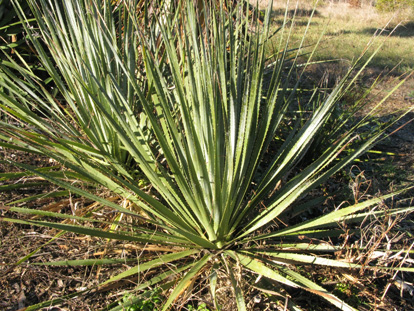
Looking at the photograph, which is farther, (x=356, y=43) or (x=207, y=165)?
(x=356, y=43)

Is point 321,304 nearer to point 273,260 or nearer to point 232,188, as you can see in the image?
point 273,260

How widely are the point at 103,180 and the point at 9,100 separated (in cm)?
92

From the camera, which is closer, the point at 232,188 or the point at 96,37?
the point at 232,188

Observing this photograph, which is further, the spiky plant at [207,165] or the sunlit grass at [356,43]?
the sunlit grass at [356,43]

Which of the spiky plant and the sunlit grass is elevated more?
the spiky plant

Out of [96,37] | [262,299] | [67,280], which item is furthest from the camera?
[96,37]

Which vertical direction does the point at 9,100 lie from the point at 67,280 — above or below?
above

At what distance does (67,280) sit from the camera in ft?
6.93

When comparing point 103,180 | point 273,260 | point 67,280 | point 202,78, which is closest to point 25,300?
point 67,280

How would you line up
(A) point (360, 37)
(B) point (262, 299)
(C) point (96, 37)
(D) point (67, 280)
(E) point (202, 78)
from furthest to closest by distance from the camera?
(A) point (360, 37)
(C) point (96, 37)
(D) point (67, 280)
(B) point (262, 299)
(E) point (202, 78)

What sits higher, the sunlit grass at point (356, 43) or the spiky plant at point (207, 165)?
the spiky plant at point (207, 165)

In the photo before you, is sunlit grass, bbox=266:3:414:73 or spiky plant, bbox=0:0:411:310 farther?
sunlit grass, bbox=266:3:414:73

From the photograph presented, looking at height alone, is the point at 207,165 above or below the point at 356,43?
above

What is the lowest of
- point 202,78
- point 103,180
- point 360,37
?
point 360,37
